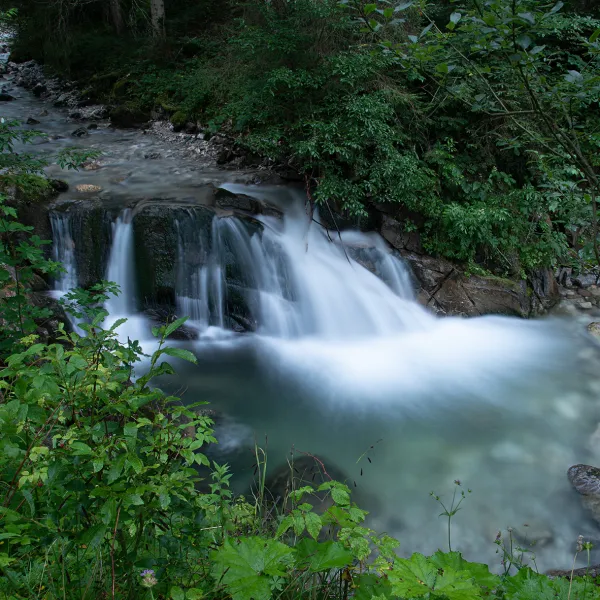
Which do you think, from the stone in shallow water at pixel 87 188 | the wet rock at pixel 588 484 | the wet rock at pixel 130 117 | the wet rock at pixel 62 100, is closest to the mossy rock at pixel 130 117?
the wet rock at pixel 130 117

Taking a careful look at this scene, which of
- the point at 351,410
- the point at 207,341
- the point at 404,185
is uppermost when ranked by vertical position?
the point at 404,185

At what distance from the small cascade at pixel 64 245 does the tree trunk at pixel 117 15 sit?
11.6 metres

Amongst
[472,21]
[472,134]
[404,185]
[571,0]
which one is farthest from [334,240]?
Result: [571,0]

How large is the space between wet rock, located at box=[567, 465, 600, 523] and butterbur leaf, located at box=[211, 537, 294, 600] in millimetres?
4251

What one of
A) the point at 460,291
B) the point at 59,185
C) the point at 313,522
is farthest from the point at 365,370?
the point at 59,185

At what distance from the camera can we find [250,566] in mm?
1545

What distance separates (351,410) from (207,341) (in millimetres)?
2296

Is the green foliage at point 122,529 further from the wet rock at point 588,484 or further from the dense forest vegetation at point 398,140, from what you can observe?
the dense forest vegetation at point 398,140

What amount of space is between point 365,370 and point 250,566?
5.38 m

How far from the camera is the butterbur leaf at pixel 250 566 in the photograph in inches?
57.4

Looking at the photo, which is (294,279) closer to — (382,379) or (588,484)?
(382,379)

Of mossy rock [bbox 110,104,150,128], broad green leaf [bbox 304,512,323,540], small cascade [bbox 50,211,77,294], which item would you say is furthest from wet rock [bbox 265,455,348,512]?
mossy rock [bbox 110,104,150,128]

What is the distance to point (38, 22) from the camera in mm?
16234

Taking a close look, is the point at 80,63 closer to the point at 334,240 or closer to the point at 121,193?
the point at 121,193
